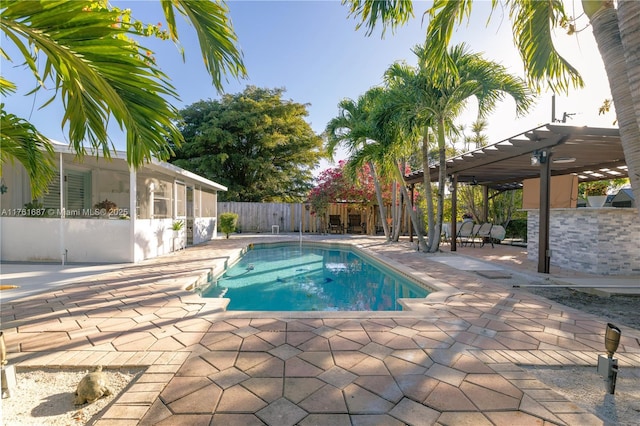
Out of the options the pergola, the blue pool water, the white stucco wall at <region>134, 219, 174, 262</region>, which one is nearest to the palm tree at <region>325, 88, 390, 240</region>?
the pergola

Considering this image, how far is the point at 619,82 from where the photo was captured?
67.1 inches

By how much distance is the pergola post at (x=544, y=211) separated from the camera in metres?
6.16

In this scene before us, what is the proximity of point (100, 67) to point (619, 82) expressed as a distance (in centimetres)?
313

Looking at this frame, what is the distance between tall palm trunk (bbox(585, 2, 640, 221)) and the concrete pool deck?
61.4 inches

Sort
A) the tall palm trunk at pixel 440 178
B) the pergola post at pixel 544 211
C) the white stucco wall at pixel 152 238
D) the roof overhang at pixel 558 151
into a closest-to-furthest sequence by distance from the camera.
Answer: the roof overhang at pixel 558 151, the pergola post at pixel 544 211, the white stucco wall at pixel 152 238, the tall palm trunk at pixel 440 178

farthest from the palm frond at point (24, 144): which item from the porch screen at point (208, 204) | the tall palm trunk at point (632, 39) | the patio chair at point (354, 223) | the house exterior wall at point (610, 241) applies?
the patio chair at point (354, 223)

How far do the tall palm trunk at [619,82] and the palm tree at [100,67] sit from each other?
253 centimetres

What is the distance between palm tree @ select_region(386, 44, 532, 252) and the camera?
7.55 meters

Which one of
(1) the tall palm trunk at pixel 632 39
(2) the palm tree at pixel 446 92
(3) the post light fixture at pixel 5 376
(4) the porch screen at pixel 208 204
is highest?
(2) the palm tree at pixel 446 92

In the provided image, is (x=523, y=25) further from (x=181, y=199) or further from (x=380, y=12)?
(x=181, y=199)

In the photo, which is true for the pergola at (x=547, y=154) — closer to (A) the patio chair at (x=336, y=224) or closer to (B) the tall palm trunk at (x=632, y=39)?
(B) the tall palm trunk at (x=632, y=39)

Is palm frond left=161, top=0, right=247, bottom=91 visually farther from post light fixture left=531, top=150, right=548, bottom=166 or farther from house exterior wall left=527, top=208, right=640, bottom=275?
house exterior wall left=527, top=208, right=640, bottom=275

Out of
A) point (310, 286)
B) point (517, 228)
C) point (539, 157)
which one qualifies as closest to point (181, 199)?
point (310, 286)

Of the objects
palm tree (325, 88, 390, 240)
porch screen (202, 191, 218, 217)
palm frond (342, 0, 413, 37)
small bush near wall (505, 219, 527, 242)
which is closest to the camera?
palm frond (342, 0, 413, 37)
